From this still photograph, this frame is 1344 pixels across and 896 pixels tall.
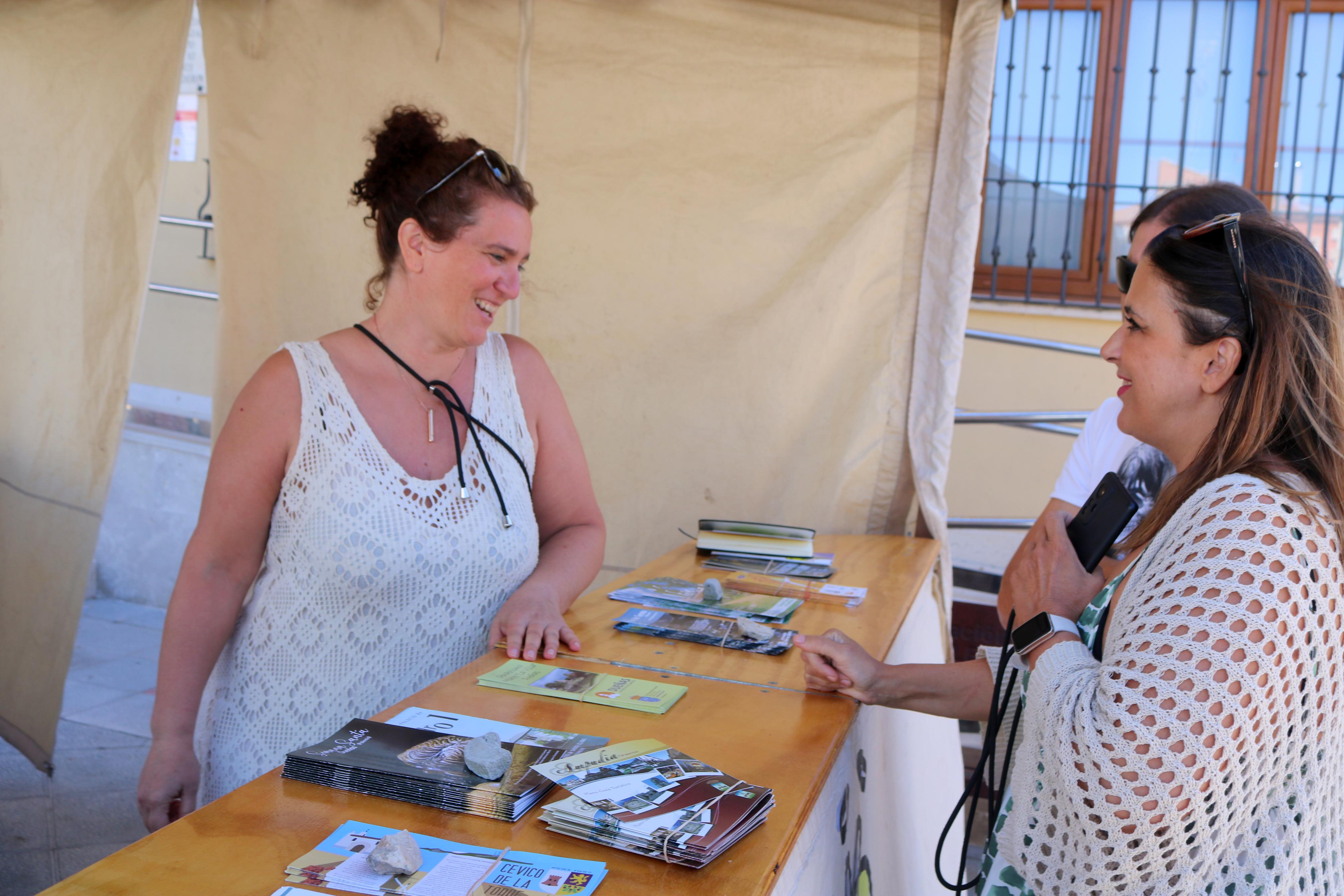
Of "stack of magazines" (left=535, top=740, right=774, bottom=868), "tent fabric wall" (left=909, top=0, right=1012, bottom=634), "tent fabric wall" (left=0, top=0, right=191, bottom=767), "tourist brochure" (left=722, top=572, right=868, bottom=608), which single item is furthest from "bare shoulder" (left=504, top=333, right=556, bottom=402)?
"tent fabric wall" (left=0, top=0, right=191, bottom=767)

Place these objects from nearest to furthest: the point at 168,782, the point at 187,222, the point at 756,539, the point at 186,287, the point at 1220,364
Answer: the point at 1220,364 < the point at 168,782 < the point at 756,539 < the point at 187,222 < the point at 186,287

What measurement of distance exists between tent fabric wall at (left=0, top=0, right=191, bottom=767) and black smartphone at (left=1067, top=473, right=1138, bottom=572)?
285cm

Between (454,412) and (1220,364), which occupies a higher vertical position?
(1220,364)

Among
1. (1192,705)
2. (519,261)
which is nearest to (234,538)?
(519,261)

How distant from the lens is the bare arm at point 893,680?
1681 mm

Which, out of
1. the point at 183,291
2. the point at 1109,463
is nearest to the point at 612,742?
the point at 1109,463

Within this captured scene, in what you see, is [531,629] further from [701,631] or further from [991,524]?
[991,524]

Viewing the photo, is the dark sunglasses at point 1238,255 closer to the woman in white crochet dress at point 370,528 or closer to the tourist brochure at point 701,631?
the tourist brochure at point 701,631

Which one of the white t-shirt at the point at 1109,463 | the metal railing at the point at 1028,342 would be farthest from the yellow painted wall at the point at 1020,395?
A: the white t-shirt at the point at 1109,463

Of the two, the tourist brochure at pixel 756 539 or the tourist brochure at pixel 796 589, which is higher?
the tourist brochure at pixel 756 539

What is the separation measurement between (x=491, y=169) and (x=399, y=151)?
20cm

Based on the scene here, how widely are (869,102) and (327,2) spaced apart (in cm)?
175

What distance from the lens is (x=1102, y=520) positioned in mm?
1542

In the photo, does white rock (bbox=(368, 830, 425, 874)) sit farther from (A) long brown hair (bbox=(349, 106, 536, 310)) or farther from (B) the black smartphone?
(A) long brown hair (bbox=(349, 106, 536, 310))
